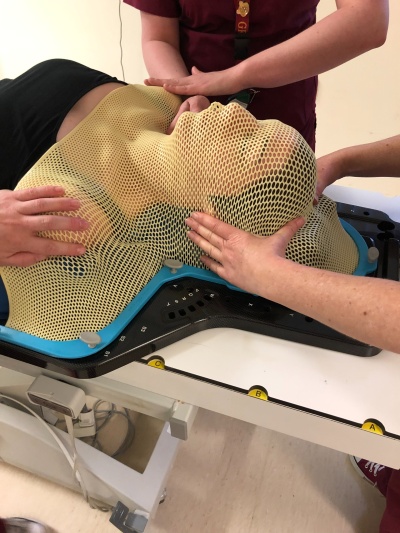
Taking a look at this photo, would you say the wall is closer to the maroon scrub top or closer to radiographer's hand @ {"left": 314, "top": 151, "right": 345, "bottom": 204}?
the maroon scrub top

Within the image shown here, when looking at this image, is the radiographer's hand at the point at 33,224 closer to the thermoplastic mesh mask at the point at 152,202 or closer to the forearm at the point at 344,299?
the thermoplastic mesh mask at the point at 152,202

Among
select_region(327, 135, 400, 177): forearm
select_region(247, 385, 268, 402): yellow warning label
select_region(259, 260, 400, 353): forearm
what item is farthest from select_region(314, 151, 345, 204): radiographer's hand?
select_region(247, 385, 268, 402): yellow warning label

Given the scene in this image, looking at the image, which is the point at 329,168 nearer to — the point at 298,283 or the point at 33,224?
the point at 298,283

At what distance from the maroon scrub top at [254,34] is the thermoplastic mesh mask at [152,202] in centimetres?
35

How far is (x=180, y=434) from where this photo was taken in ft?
2.56

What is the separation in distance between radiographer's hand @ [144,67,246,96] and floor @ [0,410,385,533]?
0.91 meters

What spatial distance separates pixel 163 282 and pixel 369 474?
0.86 meters

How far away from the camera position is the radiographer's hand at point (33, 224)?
652 mm

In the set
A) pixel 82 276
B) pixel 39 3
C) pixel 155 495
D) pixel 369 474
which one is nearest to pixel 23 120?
pixel 82 276

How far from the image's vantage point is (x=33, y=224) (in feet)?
2.15

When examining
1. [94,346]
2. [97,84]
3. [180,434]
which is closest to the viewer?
[94,346]

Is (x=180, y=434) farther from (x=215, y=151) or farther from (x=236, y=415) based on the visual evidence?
(x=215, y=151)

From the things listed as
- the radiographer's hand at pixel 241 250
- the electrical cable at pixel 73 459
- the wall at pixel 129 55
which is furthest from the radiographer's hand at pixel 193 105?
the wall at pixel 129 55

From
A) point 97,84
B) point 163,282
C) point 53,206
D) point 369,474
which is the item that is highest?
point 97,84
